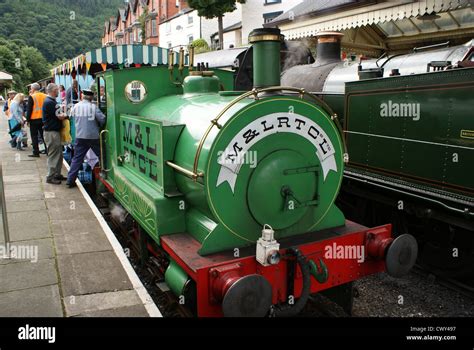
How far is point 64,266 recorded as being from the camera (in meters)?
4.07

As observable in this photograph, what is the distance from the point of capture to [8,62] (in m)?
52.2

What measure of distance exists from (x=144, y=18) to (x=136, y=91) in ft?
155

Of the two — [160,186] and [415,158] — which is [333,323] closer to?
[160,186]

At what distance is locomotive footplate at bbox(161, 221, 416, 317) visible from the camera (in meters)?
2.78

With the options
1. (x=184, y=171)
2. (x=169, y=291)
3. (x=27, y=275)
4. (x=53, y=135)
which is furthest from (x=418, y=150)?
(x=53, y=135)

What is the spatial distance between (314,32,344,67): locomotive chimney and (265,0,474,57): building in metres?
2.34

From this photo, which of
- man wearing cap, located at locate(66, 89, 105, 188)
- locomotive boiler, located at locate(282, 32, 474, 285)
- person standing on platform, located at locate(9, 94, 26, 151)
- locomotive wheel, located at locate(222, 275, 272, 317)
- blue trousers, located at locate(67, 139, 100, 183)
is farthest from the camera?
person standing on platform, located at locate(9, 94, 26, 151)

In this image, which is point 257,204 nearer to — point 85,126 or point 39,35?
point 85,126

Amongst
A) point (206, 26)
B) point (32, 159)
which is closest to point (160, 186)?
point (32, 159)

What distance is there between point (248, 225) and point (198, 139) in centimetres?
78

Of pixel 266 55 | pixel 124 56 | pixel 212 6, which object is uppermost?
pixel 212 6

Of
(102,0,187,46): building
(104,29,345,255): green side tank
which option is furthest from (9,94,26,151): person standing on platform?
(102,0,187,46): building

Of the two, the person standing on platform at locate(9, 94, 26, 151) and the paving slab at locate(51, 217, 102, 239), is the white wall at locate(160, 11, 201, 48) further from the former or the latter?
the paving slab at locate(51, 217, 102, 239)

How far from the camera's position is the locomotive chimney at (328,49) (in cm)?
721
